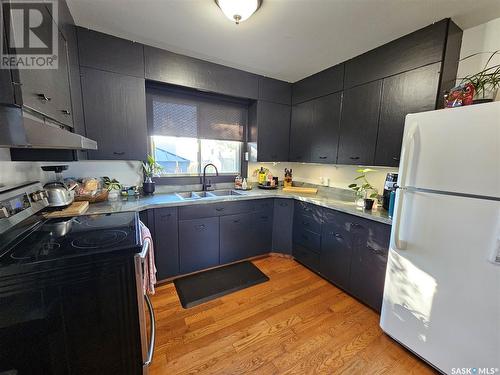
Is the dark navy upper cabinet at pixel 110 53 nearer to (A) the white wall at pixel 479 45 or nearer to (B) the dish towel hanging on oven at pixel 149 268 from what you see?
(B) the dish towel hanging on oven at pixel 149 268

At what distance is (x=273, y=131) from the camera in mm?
2893

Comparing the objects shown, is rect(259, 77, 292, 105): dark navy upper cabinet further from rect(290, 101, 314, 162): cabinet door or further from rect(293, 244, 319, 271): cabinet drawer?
rect(293, 244, 319, 271): cabinet drawer

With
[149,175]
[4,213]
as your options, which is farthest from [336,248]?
[4,213]

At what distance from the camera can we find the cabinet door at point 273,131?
279 cm

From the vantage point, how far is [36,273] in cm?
82

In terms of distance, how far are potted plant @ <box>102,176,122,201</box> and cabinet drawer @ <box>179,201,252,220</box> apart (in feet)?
2.24

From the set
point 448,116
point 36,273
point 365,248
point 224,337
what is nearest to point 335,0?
point 448,116

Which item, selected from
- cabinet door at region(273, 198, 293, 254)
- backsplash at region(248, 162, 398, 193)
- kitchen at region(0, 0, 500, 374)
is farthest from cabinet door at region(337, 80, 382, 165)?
cabinet door at region(273, 198, 293, 254)

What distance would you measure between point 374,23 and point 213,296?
2.71m

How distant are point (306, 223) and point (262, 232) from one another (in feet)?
1.90

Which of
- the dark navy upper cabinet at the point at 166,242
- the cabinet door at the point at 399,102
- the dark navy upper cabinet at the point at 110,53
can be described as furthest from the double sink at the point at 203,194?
the cabinet door at the point at 399,102

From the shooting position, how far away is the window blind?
2.39 metres

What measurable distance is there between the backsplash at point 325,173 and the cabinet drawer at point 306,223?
0.69 meters

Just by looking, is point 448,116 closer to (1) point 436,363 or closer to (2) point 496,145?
(2) point 496,145
